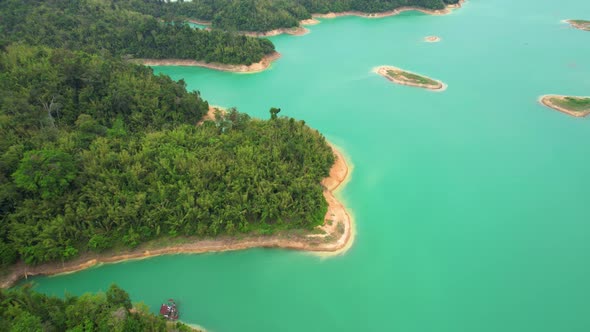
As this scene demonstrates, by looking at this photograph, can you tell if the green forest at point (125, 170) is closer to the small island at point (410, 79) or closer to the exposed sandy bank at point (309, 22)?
the small island at point (410, 79)

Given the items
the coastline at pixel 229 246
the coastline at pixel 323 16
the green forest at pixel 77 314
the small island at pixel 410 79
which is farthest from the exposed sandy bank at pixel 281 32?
the green forest at pixel 77 314

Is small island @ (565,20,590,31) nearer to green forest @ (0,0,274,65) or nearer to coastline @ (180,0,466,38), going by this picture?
coastline @ (180,0,466,38)

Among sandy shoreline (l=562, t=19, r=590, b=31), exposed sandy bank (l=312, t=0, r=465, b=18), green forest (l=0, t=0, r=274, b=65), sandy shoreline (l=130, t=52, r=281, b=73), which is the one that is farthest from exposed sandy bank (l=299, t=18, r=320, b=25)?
sandy shoreline (l=562, t=19, r=590, b=31)

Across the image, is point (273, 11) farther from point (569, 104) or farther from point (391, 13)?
point (569, 104)

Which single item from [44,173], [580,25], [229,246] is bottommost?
[229,246]

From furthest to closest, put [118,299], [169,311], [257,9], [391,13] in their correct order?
1. [391,13]
2. [257,9]
3. [169,311]
4. [118,299]

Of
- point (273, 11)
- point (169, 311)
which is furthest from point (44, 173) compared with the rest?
point (273, 11)
